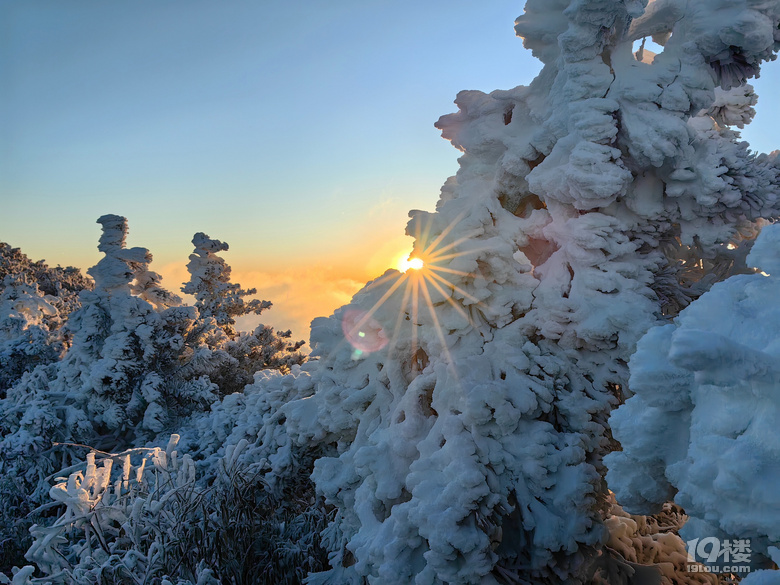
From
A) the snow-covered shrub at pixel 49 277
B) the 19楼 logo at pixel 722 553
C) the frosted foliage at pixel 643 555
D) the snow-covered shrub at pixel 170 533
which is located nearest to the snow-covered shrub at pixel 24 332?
the snow-covered shrub at pixel 49 277

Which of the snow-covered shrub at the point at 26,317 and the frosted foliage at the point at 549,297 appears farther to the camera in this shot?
the snow-covered shrub at the point at 26,317

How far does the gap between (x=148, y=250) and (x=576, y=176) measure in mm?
8269

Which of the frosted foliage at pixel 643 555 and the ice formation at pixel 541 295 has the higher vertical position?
the ice formation at pixel 541 295

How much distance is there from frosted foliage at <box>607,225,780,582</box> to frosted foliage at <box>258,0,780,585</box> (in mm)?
998

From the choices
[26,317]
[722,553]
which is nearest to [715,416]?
[722,553]

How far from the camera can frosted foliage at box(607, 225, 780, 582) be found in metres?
1.84

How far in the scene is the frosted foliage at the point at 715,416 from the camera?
184 cm

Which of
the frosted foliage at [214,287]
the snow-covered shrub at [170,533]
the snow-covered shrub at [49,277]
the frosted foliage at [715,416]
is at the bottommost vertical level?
the snow-covered shrub at [170,533]

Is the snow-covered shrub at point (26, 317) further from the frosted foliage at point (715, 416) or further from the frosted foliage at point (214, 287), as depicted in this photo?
the frosted foliage at point (715, 416)

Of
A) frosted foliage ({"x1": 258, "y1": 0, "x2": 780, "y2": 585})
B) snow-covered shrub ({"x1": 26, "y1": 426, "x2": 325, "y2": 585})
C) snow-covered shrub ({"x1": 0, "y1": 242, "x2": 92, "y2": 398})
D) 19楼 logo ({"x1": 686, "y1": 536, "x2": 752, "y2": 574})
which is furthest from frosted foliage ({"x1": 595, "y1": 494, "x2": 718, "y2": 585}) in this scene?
snow-covered shrub ({"x1": 0, "y1": 242, "x2": 92, "y2": 398})

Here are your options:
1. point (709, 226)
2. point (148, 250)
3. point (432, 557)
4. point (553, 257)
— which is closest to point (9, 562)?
point (148, 250)

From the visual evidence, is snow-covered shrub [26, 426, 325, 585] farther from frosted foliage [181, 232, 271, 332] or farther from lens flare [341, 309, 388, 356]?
frosted foliage [181, 232, 271, 332]

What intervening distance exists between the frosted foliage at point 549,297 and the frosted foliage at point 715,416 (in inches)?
39.3

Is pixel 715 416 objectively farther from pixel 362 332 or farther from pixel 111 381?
pixel 111 381
